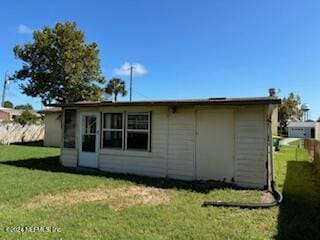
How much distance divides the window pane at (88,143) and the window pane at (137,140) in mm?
1582

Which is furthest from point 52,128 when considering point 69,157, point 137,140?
point 137,140

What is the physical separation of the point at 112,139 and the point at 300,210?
6877 mm

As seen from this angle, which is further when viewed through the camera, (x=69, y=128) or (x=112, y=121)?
(x=69, y=128)

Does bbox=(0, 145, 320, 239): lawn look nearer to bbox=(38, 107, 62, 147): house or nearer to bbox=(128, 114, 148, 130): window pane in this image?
bbox=(128, 114, 148, 130): window pane

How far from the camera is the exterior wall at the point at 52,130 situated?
23875 millimetres

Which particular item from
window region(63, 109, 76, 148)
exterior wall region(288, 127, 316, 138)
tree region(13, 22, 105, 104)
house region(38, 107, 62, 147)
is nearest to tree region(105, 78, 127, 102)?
tree region(13, 22, 105, 104)

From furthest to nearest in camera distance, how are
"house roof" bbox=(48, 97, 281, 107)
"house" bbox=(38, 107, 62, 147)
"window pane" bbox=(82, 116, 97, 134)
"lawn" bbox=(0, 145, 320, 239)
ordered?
"house" bbox=(38, 107, 62, 147) → "window pane" bbox=(82, 116, 97, 134) → "house roof" bbox=(48, 97, 281, 107) → "lawn" bbox=(0, 145, 320, 239)

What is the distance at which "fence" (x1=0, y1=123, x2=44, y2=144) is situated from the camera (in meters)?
25.2

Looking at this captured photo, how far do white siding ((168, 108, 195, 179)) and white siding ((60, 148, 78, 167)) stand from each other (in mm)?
4064

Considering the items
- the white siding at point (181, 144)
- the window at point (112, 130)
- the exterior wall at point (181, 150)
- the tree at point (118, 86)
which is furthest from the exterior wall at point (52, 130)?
the tree at point (118, 86)

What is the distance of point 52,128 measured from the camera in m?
24.3

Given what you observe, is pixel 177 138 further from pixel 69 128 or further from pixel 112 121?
pixel 69 128

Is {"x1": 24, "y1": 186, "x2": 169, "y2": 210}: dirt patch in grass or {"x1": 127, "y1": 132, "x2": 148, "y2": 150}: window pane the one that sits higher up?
{"x1": 127, "y1": 132, "x2": 148, "y2": 150}: window pane

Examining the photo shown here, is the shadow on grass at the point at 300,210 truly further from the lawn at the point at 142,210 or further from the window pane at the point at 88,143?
the window pane at the point at 88,143
